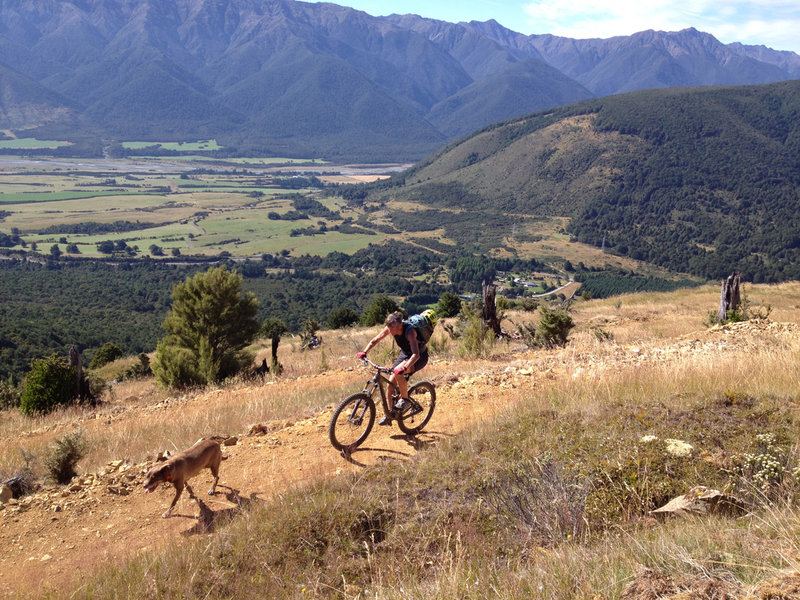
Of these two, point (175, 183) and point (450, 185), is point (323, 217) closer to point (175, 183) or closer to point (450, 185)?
point (450, 185)

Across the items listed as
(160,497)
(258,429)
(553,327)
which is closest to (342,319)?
(553,327)

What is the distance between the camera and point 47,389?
12.6 meters

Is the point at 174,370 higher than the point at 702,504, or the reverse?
the point at 702,504

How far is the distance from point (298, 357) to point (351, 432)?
11.4 metres

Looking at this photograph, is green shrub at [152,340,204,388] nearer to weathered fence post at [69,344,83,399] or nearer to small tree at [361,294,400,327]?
weathered fence post at [69,344,83,399]

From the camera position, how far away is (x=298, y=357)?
17406mm

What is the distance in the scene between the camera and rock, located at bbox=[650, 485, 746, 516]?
12.8ft

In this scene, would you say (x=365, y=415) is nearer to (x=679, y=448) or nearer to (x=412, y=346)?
(x=412, y=346)

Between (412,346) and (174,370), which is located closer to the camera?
(412,346)

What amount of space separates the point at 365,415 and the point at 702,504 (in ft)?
12.5

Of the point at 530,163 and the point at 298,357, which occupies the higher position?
the point at 530,163

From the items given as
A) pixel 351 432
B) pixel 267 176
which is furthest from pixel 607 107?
pixel 351 432

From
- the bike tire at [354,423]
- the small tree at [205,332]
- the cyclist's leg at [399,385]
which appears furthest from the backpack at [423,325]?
the small tree at [205,332]

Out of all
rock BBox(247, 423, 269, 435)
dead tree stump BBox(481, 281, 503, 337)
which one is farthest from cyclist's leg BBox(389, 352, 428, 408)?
dead tree stump BBox(481, 281, 503, 337)
